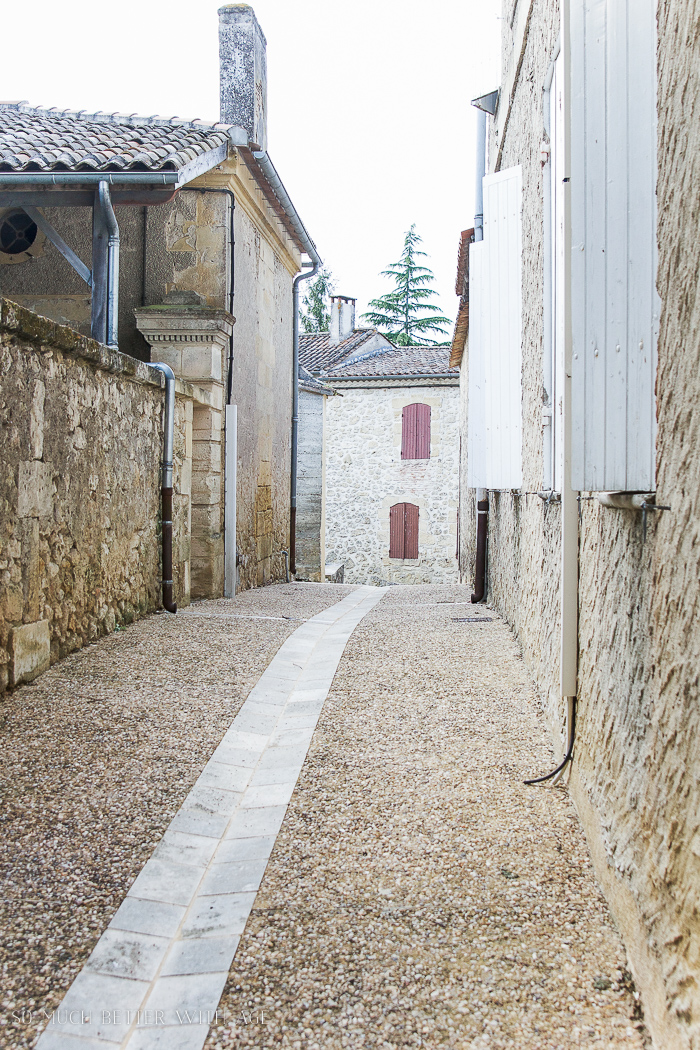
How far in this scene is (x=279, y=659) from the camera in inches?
194

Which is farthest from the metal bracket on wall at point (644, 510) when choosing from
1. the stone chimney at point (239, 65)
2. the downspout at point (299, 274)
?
the stone chimney at point (239, 65)

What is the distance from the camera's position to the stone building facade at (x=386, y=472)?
20109 millimetres

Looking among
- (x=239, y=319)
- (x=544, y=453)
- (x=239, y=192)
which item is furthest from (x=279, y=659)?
(x=239, y=192)

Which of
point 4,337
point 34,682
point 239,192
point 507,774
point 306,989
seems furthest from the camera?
point 239,192

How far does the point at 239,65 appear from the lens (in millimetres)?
9562

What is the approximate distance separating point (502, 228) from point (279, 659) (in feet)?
9.52

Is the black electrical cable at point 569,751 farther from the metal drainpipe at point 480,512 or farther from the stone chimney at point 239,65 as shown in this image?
the stone chimney at point 239,65

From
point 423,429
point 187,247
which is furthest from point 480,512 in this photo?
point 423,429

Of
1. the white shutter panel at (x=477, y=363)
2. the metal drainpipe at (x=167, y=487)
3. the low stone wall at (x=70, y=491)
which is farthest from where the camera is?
the metal drainpipe at (x=167, y=487)

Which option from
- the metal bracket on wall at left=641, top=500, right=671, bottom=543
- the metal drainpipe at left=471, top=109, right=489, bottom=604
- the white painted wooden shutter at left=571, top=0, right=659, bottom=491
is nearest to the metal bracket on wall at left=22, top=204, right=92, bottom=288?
the metal drainpipe at left=471, top=109, right=489, bottom=604

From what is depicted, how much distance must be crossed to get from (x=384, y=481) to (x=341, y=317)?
727 centimetres

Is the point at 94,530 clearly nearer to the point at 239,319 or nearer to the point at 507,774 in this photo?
the point at 507,774

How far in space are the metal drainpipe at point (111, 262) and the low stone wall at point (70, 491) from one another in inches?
19.8

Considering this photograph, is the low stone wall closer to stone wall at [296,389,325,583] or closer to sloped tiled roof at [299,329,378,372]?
stone wall at [296,389,325,583]
